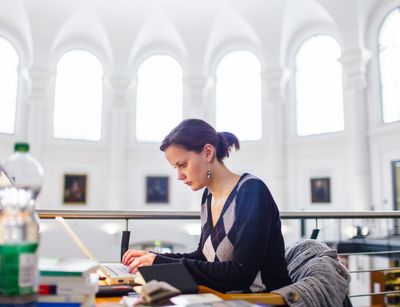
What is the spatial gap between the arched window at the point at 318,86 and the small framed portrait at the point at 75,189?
23.1ft

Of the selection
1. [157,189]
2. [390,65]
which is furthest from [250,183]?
[157,189]

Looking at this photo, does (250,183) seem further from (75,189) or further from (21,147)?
(75,189)

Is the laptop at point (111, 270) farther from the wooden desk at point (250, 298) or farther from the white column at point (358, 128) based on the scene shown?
the white column at point (358, 128)

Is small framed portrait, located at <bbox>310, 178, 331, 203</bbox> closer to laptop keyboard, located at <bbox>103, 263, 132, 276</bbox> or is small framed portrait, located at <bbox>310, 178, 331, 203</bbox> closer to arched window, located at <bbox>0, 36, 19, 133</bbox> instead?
arched window, located at <bbox>0, 36, 19, 133</bbox>

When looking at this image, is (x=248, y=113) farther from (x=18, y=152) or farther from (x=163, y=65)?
(x=18, y=152)

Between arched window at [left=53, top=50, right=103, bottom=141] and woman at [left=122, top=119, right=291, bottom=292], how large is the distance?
42.3 feet

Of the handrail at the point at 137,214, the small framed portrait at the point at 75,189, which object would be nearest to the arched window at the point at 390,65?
the small framed portrait at the point at 75,189

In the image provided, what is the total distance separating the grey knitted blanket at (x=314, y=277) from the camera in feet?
5.40

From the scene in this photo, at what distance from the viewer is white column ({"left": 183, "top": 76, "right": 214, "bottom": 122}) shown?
14.4 meters

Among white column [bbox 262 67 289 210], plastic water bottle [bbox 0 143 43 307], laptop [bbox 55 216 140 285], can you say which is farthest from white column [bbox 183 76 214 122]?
plastic water bottle [bbox 0 143 43 307]

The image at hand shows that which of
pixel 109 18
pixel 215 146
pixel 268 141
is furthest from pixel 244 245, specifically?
pixel 109 18

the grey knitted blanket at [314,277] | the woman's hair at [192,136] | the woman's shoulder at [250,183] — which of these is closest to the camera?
the grey knitted blanket at [314,277]

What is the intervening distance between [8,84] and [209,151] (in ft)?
43.7

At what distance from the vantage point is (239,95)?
48.5 feet
